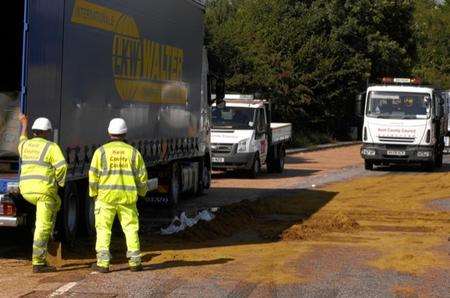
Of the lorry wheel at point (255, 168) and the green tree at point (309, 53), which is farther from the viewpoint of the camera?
the green tree at point (309, 53)

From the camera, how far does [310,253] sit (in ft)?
39.2

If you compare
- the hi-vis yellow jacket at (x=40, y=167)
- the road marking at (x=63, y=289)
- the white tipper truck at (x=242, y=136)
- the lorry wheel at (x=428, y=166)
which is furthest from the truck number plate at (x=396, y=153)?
the road marking at (x=63, y=289)

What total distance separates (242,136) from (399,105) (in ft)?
20.6

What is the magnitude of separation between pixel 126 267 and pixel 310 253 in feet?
8.52

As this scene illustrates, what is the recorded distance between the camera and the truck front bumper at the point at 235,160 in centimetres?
2578

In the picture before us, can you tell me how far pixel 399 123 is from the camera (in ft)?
96.8

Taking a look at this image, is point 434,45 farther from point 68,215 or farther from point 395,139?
point 68,215

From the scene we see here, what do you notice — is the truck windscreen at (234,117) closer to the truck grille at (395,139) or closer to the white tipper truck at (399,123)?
the white tipper truck at (399,123)

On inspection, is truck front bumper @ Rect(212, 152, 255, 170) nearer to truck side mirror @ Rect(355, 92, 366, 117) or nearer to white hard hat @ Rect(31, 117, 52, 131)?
truck side mirror @ Rect(355, 92, 366, 117)

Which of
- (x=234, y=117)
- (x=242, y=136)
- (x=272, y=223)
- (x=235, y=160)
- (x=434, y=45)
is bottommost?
(x=272, y=223)

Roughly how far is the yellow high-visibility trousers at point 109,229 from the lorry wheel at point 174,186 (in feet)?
25.1

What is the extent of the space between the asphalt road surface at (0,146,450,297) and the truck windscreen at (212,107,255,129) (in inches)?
202

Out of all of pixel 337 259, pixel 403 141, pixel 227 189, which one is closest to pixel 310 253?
pixel 337 259

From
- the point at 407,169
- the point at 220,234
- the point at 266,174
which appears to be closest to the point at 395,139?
the point at 407,169
